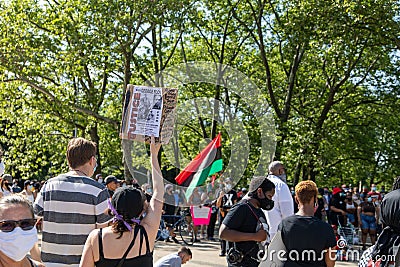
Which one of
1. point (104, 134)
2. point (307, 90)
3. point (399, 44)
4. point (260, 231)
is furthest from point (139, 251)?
point (104, 134)

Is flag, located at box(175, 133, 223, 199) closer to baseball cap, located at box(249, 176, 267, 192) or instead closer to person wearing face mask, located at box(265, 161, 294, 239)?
person wearing face mask, located at box(265, 161, 294, 239)

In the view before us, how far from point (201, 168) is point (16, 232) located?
20.8 ft

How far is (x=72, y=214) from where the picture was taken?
4.44m

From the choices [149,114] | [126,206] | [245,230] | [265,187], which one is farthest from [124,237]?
[265,187]

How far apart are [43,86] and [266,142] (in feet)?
60.1

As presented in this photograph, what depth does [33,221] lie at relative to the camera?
3617 mm

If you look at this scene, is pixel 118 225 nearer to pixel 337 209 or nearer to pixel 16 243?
pixel 16 243

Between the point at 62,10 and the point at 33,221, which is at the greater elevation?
the point at 62,10

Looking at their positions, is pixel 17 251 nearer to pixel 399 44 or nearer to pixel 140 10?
pixel 140 10

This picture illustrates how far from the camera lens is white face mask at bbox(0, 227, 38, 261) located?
3438 mm

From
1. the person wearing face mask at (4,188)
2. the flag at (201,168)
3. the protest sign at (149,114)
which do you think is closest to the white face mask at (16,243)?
the protest sign at (149,114)

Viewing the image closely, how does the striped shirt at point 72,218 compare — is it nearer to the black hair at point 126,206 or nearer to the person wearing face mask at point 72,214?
the person wearing face mask at point 72,214

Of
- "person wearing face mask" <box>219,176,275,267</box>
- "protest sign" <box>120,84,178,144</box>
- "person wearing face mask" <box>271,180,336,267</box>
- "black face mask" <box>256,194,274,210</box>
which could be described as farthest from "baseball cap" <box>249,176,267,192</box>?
"protest sign" <box>120,84,178,144</box>

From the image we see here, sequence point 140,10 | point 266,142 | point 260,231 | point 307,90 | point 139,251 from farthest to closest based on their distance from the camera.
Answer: point 307,90
point 140,10
point 266,142
point 260,231
point 139,251
